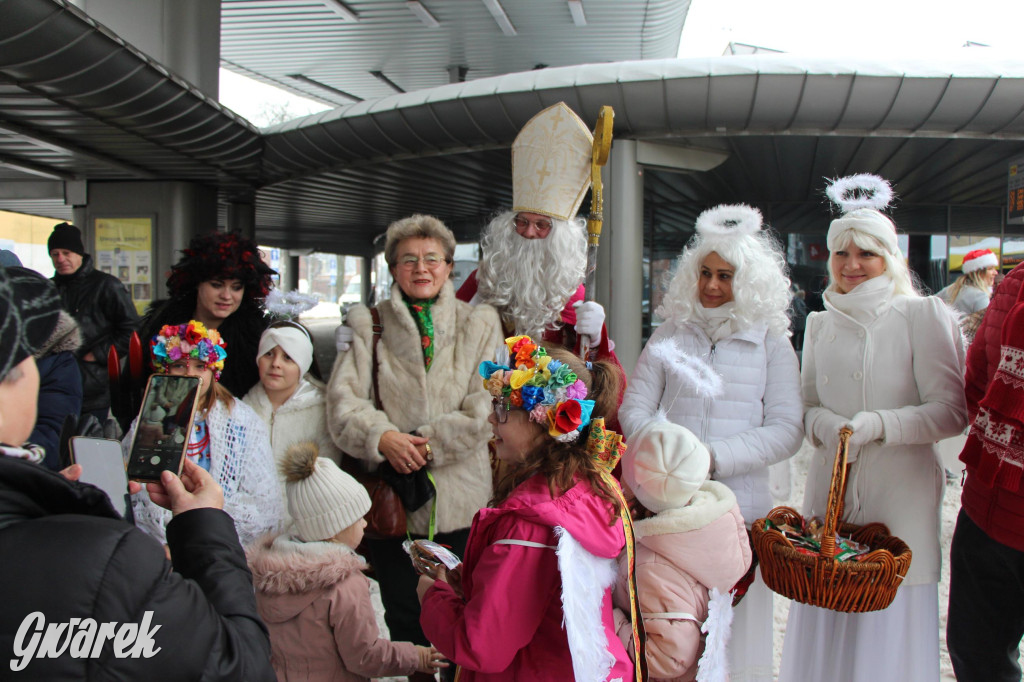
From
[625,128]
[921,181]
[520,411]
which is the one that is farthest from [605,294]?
[921,181]

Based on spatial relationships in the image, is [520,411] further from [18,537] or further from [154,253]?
[154,253]

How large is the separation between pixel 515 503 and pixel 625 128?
5.20 m

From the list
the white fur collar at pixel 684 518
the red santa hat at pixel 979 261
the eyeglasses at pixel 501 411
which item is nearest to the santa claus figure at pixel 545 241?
the white fur collar at pixel 684 518

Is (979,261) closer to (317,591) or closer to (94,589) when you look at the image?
(317,591)

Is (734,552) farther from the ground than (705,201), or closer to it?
closer to it

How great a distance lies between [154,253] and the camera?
25.2 ft

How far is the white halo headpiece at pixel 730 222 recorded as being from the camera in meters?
2.45

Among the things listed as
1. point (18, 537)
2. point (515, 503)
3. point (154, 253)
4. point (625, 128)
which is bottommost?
point (515, 503)

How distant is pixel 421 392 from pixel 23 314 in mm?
1654

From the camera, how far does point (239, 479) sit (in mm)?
2227

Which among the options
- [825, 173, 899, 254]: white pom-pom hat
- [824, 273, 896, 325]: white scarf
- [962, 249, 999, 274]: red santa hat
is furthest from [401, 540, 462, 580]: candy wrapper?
[962, 249, 999, 274]: red santa hat

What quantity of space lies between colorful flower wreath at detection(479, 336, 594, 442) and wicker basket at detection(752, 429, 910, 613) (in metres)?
0.82

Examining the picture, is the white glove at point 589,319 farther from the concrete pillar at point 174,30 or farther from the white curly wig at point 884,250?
the concrete pillar at point 174,30

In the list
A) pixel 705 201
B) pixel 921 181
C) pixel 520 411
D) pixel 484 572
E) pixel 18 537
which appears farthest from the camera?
pixel 705 201
